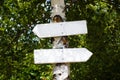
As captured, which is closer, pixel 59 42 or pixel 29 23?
pixel 59 42

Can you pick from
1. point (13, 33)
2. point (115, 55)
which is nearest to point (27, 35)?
point (13, 33)

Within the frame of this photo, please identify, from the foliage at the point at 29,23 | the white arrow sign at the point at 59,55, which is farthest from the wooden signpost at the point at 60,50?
the foliage at the point at 29,23

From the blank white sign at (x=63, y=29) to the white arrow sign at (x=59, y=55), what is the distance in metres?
0.25

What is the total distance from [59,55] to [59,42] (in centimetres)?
28

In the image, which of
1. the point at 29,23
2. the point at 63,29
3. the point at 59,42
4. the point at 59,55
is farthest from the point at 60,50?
the point at 29,23

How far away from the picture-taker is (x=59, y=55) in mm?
5863

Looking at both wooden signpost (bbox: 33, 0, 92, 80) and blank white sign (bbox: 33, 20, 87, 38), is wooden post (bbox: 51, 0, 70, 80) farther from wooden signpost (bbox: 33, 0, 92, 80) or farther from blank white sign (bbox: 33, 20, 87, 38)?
blank white sign (bbox: 33, 20, 87, 38)

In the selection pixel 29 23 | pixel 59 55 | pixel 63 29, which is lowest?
pixel 29 23

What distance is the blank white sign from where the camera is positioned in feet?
19.7

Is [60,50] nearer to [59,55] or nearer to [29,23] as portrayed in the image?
[59,55]

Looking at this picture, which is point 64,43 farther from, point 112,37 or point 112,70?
point 112,70

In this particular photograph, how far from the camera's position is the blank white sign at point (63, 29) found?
6.01 m

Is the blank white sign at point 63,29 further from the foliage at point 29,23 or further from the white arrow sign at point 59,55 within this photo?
the foliage at point 29,23

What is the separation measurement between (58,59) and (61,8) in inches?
31.8
